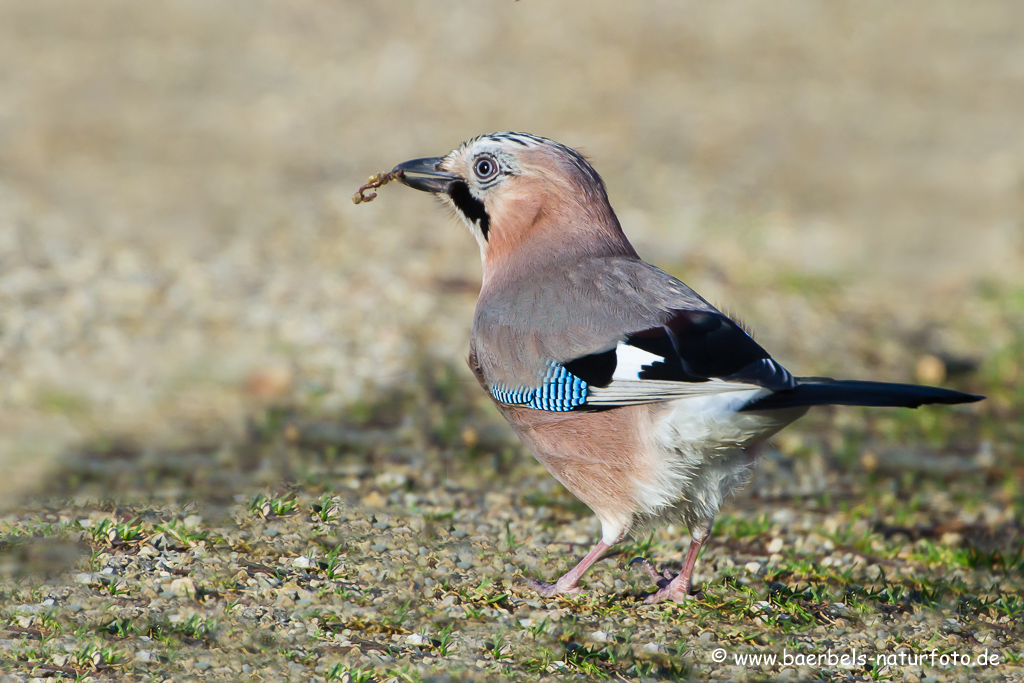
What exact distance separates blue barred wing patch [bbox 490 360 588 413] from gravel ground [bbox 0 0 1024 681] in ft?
2.23

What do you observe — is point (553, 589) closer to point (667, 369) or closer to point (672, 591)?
point (672, 591)

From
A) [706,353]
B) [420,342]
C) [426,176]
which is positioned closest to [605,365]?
[706,353]

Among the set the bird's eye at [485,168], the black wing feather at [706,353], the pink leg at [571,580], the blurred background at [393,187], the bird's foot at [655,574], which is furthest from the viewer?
the blurred background at [393,187]

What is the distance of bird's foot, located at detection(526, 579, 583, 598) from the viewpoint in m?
3.80

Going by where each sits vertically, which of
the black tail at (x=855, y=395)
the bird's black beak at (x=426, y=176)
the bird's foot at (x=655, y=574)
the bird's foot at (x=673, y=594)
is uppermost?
the bird's black beak at (x=426, y=176)

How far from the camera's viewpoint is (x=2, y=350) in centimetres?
589

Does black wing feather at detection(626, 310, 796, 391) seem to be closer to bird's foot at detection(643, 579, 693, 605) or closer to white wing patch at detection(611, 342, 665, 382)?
white wing patch at detection(611, 342, 665, 382)

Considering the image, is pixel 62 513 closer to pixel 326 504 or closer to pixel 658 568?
pixel 326 504

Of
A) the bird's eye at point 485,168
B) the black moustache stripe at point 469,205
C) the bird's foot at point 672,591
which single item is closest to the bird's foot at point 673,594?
the bird's foot at point 672,591

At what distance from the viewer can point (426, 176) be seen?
4254mm

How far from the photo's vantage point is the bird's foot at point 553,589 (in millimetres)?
3801

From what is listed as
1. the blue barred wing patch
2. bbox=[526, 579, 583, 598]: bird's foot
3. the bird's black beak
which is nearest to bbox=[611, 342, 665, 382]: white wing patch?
the blue barred wing patch

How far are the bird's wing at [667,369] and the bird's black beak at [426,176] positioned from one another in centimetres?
98

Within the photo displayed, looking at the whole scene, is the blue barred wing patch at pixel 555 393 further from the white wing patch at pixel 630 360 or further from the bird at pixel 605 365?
the white wing patch at pixel 630 360
